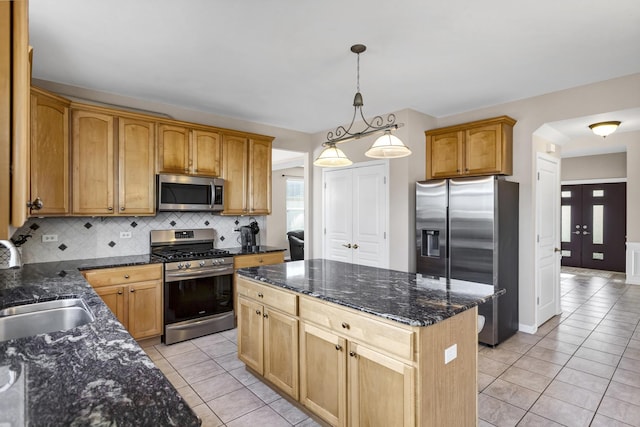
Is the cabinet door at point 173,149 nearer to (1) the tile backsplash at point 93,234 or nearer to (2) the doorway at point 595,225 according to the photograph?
(1) the tile backsplash at point 93,234

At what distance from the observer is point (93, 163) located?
3.30 m

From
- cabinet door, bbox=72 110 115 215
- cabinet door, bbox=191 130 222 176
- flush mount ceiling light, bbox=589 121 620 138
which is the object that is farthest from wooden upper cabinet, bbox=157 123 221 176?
flush mount ceiling light, bbox=589 121 620 138

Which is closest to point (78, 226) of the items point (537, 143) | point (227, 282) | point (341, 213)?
point (227, 282)

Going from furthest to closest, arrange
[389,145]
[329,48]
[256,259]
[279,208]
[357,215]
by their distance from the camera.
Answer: [279,208] < [357,215] < [256,259] < [329,48] < [389,145]

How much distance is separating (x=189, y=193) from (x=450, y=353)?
10.4ft

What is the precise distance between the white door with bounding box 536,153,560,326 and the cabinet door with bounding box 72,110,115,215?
4.66 meters

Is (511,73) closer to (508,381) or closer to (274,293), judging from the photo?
(508,381)

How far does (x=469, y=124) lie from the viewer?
159 inches

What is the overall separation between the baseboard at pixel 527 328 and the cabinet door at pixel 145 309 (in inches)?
156

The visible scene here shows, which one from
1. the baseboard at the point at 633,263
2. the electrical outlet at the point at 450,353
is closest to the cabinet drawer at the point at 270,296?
the electrical outlet at the point at 450,353

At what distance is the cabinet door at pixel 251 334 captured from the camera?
261cm

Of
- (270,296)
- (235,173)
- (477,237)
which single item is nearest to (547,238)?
(477,237)

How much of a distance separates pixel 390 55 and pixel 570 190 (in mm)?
7478

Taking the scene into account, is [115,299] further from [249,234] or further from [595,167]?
[595,167]
